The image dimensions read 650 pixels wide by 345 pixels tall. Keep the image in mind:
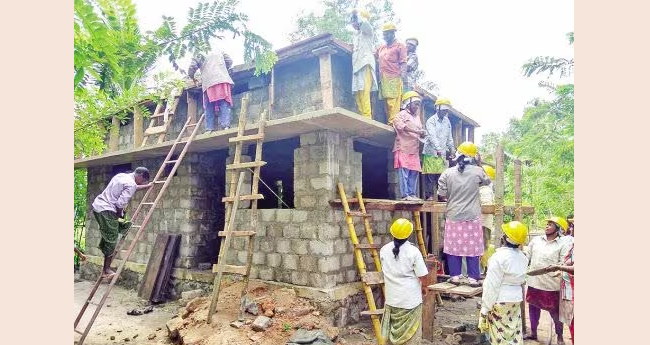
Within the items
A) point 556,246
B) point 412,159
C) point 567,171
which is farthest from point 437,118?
point 567,171

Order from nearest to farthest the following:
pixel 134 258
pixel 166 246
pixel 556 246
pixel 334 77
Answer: pixel 556 246 < pixel 334 77 < pixel 166 246 < pixel 134 258

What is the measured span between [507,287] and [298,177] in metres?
3.75

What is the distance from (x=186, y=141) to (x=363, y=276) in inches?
158

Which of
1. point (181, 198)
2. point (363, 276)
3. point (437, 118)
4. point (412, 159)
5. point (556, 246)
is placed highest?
point (437, 118)

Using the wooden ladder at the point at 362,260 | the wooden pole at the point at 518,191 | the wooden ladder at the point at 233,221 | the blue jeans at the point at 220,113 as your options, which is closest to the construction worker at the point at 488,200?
the wooden pole at the point at 518,191

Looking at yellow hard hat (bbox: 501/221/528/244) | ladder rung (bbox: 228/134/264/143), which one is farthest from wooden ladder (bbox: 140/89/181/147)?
yellow hard hat (bbox: 501/221/528/244)

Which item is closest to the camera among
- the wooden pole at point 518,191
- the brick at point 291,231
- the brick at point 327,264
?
the wooden pole at point 518,191

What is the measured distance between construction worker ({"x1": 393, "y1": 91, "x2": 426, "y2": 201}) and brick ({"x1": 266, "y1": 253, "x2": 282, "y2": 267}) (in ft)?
7.98

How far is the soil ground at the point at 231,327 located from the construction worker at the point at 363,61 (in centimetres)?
351

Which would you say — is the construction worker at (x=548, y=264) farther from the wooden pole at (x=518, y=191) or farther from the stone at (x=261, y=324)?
the stone at (x=261, y=324)

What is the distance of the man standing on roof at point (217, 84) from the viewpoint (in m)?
→ 7.89

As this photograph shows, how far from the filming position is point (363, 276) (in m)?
6.55

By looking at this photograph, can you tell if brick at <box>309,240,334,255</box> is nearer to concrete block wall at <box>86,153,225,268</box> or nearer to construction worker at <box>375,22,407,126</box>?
Answer: construction worker at <box>375,22,407,126</box>

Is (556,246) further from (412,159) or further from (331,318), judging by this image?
(331,318)
